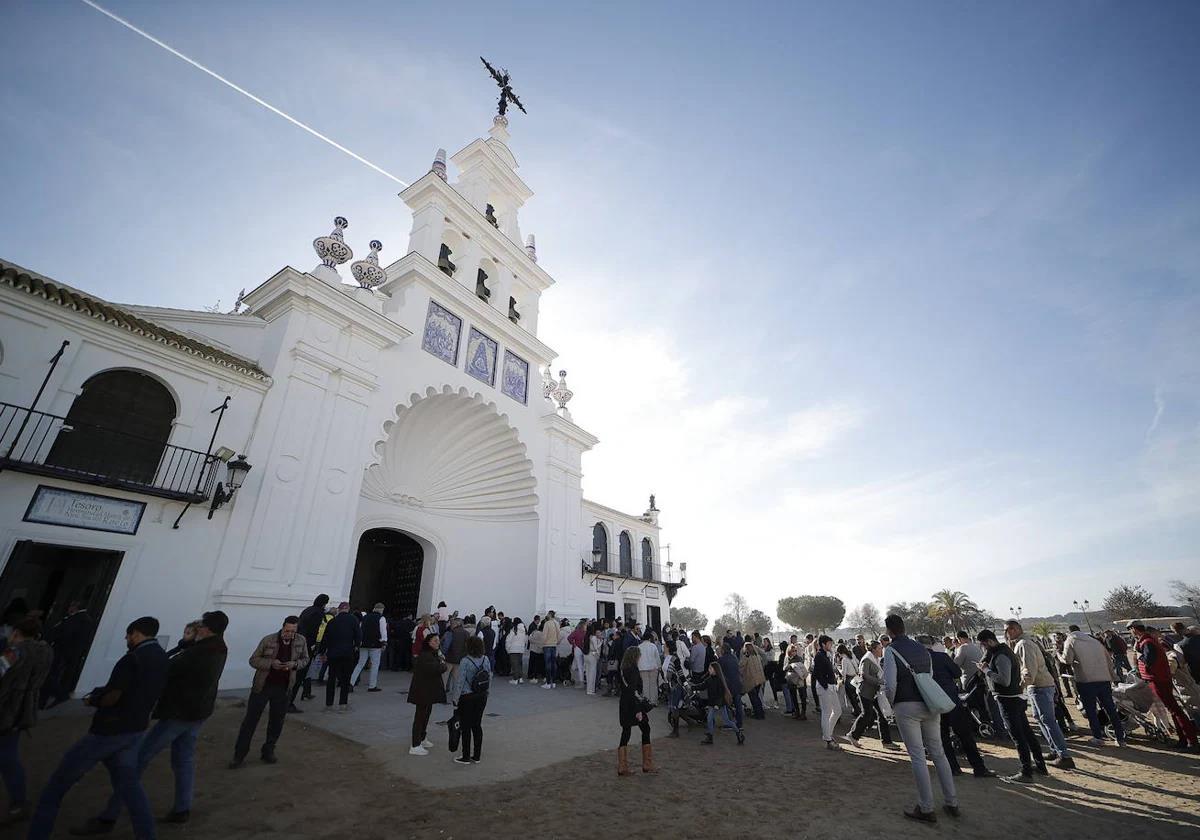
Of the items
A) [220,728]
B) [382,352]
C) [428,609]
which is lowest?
[220,728]

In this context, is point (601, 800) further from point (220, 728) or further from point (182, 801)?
point (220, 728)

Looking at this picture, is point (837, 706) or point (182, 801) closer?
point (182, 801)

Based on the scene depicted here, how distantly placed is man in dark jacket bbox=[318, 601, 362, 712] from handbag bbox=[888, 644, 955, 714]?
23.8 ft

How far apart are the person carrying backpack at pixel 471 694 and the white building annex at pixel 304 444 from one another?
5320 mm

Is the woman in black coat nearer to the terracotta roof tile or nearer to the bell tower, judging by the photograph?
the terracotta roof tile

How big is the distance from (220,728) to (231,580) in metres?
3.11

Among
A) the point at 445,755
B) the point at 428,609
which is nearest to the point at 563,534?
the point at 428,609

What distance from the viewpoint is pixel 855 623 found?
82.4 m

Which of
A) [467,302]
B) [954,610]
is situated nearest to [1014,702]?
[467,302]

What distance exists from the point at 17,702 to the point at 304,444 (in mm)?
7046

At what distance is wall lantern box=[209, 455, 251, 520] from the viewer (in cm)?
838

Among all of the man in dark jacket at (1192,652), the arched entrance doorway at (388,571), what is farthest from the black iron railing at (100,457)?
the man in dark jacket at (1192,652)

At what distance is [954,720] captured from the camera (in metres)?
5.71

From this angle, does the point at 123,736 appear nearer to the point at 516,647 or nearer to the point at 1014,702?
the point at 1014,702
